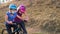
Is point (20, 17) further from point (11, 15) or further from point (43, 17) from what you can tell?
point (43, 17)

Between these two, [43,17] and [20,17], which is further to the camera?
[43,17]

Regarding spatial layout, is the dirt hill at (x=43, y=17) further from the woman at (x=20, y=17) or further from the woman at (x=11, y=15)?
the woman at (x=11, y=15)

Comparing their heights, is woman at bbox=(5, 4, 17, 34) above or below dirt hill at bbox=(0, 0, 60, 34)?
above

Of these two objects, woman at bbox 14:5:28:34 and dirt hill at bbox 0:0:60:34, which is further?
dirt hill at bbox 0:0:60:34

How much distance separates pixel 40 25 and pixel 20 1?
14.4ft

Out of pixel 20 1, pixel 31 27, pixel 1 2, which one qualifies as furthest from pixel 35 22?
pixel 1 2

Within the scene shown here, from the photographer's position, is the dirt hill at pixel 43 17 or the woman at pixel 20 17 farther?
the dirt hill at pixel 43 17

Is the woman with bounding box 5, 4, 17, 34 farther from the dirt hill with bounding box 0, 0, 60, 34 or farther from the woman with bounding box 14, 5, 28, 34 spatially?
the dirt hill with bounding box 0, 0, 60, 34

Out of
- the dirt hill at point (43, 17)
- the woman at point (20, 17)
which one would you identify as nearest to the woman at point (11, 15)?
the woman at point (20, 17)

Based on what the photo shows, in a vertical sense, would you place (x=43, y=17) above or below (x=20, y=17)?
below

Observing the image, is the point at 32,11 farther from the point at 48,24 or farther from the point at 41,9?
the point at 48,24

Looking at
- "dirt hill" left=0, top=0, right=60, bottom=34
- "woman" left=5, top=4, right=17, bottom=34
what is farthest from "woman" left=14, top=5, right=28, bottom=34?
"dirt hill" left=0, top=0, right=60, bottom=34

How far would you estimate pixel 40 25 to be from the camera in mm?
12477

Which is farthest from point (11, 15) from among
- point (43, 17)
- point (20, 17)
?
point (43, 17)
